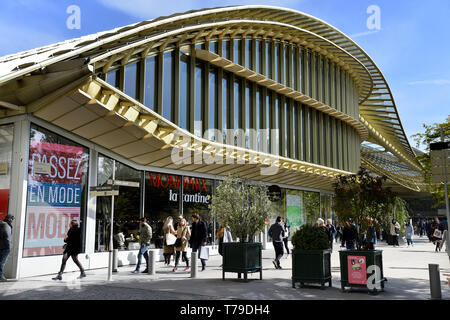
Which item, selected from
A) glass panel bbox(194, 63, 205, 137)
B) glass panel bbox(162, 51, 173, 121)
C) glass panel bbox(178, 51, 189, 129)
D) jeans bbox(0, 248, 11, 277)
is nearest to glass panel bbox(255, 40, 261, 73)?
glass panel bbox(194, 63, 205, 137)

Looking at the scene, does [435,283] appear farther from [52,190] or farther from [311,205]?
[311,205]

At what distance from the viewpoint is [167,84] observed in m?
17.8

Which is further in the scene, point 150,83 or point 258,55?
point 258,55

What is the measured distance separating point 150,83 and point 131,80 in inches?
41.4

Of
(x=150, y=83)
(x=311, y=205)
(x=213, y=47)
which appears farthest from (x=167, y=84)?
(x=311, y=205)

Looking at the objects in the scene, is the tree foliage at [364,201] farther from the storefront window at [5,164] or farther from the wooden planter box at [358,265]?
the storefront window at [5,164]

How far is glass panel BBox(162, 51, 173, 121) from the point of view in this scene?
17.7 metres

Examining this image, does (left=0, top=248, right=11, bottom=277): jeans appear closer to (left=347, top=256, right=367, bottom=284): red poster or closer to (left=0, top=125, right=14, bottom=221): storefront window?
A: (left=0, top=125, right=14, bottom=221): storefront window

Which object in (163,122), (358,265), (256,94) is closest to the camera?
(358,265)

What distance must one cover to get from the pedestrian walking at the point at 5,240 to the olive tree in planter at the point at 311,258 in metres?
6.94

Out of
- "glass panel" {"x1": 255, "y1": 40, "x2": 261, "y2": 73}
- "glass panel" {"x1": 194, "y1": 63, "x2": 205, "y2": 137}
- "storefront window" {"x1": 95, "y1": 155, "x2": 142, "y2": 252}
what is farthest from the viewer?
"glass panel" {"x1": 255, "y1": 40, "x2": 261, "y2": 73}

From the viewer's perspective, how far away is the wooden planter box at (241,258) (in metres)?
11.1

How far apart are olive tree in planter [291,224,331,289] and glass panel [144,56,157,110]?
9.04m

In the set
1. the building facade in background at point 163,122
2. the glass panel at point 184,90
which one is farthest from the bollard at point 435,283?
the glass panel at point 184,90
